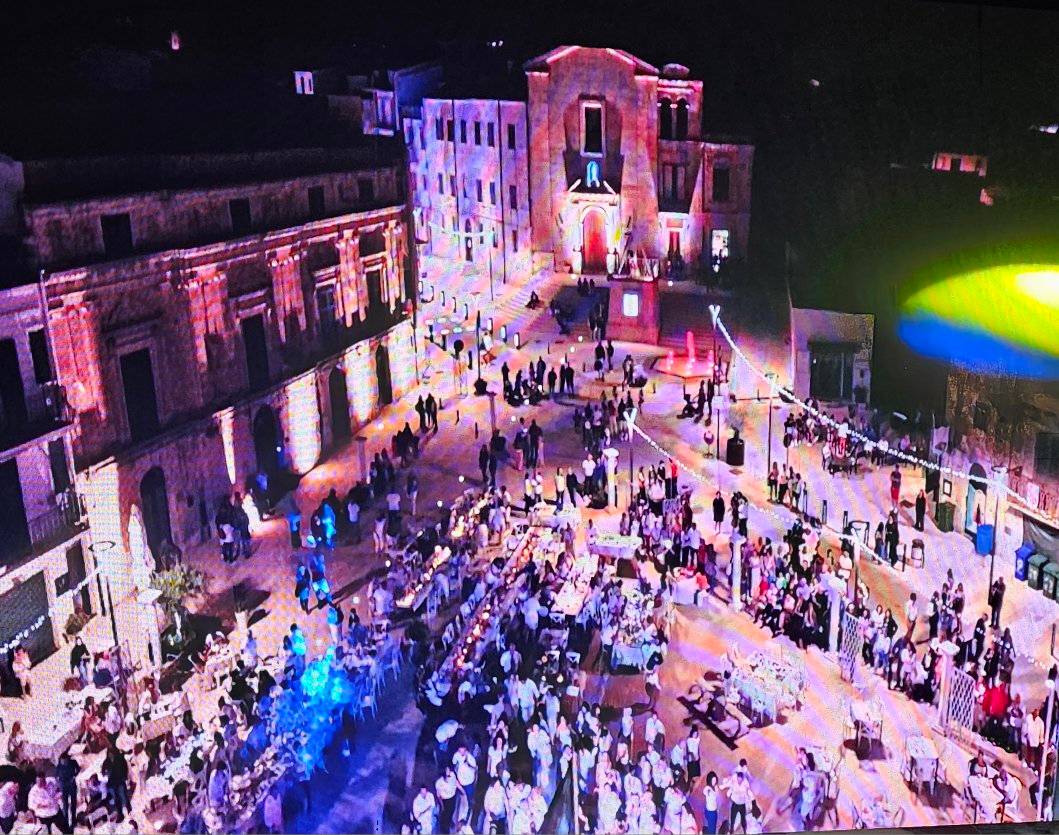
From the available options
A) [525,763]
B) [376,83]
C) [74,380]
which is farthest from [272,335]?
[525,763]

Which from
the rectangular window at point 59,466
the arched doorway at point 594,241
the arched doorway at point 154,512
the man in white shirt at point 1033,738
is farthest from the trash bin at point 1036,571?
the rectangular window at point 59,466

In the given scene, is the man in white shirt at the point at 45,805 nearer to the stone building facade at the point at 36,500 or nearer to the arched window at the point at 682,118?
the stone building facade at the point at 36,500

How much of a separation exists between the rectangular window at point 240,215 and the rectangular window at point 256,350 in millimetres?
785

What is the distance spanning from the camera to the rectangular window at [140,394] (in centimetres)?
905

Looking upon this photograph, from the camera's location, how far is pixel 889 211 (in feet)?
33.7

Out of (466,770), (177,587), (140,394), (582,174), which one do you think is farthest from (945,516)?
(140,394)

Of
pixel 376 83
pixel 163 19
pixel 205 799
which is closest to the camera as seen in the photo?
pixel 205 799

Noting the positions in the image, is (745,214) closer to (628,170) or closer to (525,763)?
(628,170)

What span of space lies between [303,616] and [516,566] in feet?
6.45

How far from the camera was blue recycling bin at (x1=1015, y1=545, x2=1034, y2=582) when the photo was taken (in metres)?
10.1

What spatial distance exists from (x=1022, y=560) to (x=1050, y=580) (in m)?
0.30

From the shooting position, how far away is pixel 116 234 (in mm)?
8852

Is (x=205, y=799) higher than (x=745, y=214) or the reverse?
the reverse

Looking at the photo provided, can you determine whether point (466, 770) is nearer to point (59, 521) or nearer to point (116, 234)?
point (59, 521)
